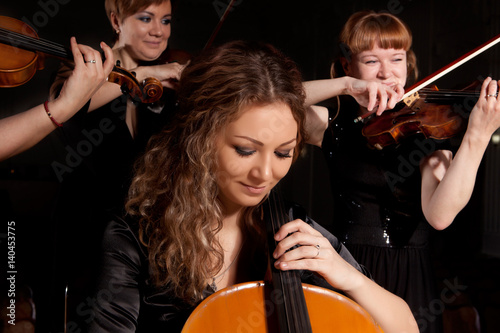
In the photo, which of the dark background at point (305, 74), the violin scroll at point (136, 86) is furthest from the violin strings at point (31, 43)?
the dark background at point (305, 74)

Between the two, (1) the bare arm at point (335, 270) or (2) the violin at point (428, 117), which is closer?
(1) the bare arm at point (335, 270)

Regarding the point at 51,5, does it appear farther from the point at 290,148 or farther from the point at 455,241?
the point at 455,241

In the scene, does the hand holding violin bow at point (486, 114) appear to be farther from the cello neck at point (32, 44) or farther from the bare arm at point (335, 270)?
the cello neck at point (32, 44)

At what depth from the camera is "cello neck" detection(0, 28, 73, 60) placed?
1.13 metres

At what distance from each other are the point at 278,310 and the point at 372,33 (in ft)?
3.32

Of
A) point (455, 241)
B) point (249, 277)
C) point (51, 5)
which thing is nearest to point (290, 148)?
point (249, 277)

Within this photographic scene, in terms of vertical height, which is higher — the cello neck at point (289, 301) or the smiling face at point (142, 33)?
the smiling face at point (142, 33)

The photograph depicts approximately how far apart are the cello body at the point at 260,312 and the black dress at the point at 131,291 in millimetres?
180

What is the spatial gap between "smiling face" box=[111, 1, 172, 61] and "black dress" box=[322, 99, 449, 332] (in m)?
0.69

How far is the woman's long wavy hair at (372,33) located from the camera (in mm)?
1515

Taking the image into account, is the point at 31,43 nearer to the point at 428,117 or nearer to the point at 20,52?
the point at 20,52

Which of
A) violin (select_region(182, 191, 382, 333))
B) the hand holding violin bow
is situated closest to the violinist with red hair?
the hand holding violin bow

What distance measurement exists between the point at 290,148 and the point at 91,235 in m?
0.88

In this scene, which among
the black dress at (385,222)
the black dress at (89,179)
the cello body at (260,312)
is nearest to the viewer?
the cello body at (260,312)
